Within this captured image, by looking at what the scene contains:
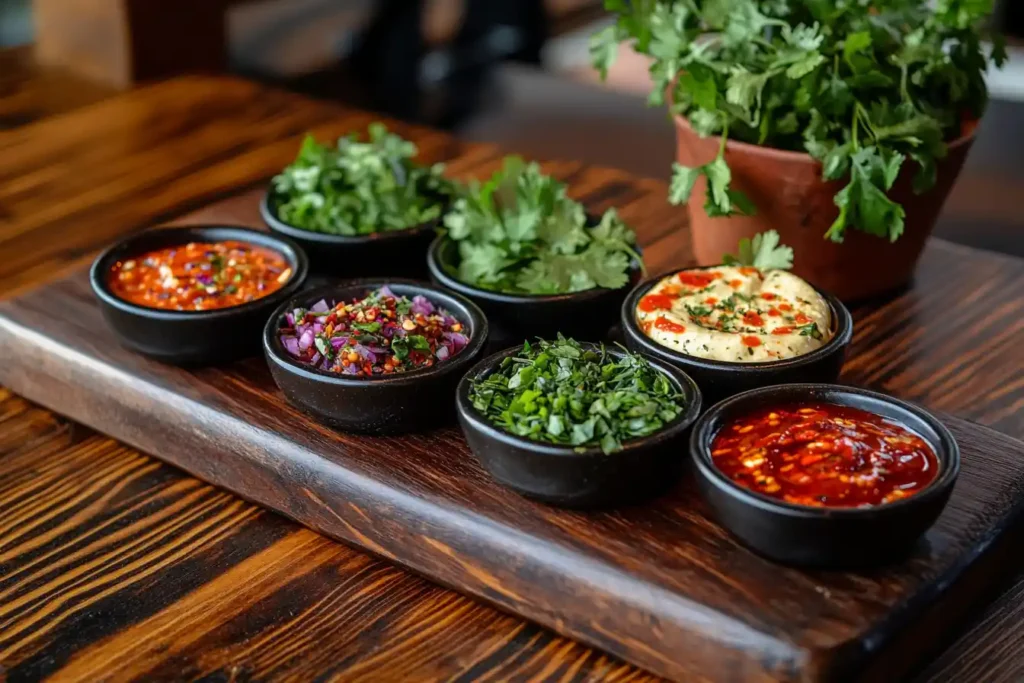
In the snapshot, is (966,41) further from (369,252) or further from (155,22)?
(155,22)

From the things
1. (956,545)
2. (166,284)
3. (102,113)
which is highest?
(956,545)

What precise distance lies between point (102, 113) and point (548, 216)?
5.33ft

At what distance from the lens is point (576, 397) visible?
1.55 m

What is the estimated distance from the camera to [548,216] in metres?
2.10

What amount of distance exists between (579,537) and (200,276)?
835 mm

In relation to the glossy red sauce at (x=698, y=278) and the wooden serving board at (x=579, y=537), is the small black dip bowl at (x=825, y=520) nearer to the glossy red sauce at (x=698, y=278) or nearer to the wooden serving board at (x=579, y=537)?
the wooden serving board at (x=579, y=537)

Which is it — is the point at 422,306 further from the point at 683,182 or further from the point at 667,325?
the point at 683,182

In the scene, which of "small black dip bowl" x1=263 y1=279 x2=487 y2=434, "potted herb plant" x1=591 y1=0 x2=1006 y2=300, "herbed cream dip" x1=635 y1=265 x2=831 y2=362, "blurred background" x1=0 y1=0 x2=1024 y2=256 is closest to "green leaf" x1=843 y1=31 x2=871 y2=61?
"potted herb plant" x1=591 y1=0 x2=1006 y2=300

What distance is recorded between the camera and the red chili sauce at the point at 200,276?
1964 mm

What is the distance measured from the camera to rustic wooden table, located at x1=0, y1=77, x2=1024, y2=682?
4.82ft

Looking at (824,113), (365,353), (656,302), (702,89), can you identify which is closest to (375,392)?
(365,353)

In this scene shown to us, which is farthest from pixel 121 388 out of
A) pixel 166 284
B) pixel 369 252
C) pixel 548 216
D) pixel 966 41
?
pixel 966 41

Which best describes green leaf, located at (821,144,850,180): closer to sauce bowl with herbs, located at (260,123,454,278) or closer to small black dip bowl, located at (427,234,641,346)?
small black dip bowl, located at (427,234,641,346)

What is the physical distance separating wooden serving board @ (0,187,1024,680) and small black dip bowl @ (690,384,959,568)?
0.09 feet
